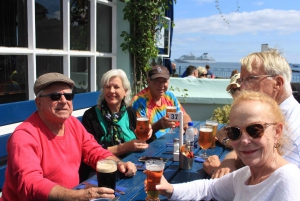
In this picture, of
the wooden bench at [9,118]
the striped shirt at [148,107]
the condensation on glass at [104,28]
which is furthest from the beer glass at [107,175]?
the condensation on glass at [104,28]

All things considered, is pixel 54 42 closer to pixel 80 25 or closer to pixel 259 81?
pixel 80 25

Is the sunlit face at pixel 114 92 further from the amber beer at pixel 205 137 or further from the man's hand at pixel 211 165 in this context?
the man's hand at pixel 211 165

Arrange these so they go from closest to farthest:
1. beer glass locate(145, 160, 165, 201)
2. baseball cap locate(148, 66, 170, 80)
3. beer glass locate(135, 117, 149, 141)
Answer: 1. beer glass locate(145, 160, 165, 201)
2. beer glass locate(135, 117, 149, 141)
3. baseball cap locate(148, 66, 170, 80)

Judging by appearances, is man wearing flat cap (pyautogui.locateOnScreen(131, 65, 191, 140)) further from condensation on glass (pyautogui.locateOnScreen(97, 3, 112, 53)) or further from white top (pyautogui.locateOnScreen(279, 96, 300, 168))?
white top (pyautogui.locateOnScreen(279, 96, 300, 168))

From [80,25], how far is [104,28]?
2.36 ft

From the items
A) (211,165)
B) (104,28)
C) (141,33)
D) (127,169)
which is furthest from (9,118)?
(141,33)

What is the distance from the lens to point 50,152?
2.06 meters

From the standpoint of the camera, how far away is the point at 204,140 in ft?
7.96

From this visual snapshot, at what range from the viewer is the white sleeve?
1.69m

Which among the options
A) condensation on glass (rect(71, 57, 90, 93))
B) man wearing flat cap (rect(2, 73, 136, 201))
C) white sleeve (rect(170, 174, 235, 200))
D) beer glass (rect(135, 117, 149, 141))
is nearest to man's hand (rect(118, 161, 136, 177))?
man wearing flat cap (rect(2, 73, 136, 201))

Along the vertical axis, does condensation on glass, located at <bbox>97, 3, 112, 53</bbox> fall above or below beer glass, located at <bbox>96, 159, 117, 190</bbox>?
above

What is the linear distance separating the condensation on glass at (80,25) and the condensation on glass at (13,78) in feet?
3.15

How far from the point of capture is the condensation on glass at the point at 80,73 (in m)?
4.44

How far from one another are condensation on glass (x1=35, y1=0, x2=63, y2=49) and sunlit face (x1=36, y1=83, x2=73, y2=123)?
5.93ft
